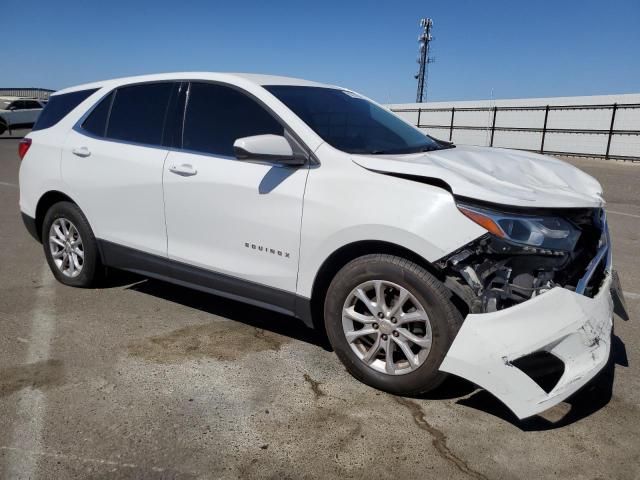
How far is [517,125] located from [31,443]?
77.8ft

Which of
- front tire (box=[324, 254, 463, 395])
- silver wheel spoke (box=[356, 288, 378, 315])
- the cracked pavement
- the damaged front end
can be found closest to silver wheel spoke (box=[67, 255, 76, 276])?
the cracked pavement

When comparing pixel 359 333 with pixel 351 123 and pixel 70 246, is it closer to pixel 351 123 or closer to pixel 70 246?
pixel 351 123

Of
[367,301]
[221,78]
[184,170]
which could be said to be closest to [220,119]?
[221,78]

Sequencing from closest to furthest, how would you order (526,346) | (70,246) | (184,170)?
1. (526,346)
2. (184,170)
3. (70,246)

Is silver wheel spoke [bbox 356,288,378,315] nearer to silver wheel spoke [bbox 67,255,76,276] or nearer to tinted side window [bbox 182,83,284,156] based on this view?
tinted side window [bbox 182,83,284,156]

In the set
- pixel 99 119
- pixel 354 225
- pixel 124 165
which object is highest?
pixel 99 119

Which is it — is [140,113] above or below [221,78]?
below

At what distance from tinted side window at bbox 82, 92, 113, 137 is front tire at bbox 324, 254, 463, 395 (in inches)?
96.2

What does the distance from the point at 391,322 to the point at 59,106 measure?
3.57 meters

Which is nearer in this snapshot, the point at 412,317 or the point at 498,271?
the point at 498,271

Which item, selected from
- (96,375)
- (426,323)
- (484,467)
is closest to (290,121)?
(426,323)

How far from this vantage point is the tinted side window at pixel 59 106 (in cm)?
458

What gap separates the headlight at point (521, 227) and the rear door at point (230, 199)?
101 centimetres

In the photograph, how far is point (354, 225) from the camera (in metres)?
2.90
